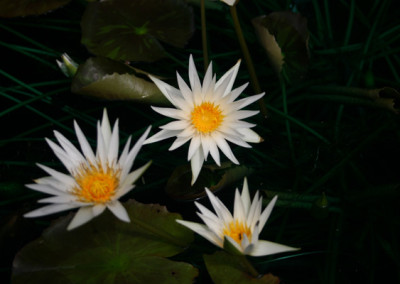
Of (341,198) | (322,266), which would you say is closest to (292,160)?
(341,198)

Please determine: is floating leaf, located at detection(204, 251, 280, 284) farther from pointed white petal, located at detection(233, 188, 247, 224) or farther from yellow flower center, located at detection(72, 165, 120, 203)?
yellow flower center, located at detection(72, 165, 120, 203)

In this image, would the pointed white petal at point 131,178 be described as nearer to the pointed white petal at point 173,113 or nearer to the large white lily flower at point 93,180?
the large white lily flower at point 93,180

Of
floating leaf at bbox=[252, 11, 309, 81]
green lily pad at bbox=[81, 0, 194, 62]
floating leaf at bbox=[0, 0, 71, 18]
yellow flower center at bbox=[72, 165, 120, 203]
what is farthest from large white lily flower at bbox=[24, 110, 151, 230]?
floating leaf at bbox=[0, 0, 71, 18]

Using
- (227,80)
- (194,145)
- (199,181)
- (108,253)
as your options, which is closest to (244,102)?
(227,80)

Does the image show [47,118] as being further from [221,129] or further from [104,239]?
[221,129]

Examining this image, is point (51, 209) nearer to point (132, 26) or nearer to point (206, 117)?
point (206, 117)

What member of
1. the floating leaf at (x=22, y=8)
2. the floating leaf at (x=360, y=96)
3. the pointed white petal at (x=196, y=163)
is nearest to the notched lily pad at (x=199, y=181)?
the pointed white petal at (x=196, y=163)
